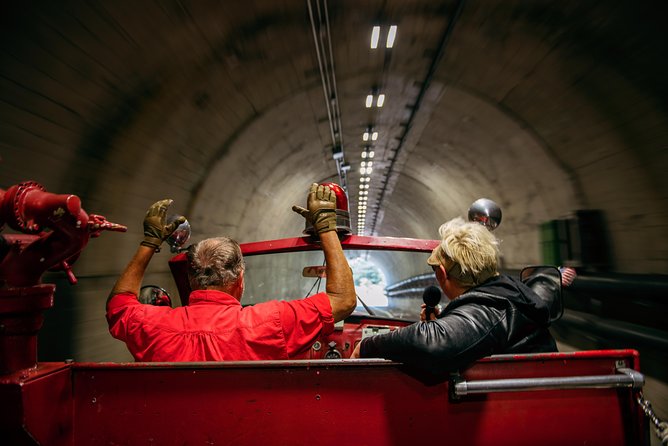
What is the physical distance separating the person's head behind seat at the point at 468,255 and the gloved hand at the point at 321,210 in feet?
2.48

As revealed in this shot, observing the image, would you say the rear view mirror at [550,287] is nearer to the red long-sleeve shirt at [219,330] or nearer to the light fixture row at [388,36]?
the red long-sleeve shirt at [219,330]

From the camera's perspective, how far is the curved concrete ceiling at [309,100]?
379cm

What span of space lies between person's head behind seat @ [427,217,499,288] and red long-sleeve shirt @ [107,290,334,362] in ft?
2.92

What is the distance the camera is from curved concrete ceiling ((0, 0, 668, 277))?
3791mm

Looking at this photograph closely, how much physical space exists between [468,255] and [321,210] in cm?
104

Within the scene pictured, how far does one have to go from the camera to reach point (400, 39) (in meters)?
6.83

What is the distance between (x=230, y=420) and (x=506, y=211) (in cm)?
898

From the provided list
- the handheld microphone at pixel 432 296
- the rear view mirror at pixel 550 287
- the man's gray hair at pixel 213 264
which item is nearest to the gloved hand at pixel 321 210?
the man's gray hair at pixel 213 264

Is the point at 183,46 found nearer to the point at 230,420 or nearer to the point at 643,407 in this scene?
the point at 230,420

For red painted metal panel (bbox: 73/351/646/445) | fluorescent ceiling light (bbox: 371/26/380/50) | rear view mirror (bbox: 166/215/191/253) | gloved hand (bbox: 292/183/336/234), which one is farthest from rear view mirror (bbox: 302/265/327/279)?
fluorescent ceiling light (bbox: 371/26/380/50)

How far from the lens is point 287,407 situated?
1.85 m

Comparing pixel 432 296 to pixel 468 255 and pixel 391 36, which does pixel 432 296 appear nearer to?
pixel 468 255

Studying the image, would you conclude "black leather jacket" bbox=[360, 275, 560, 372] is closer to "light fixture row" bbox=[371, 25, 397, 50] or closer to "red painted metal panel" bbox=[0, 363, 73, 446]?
"red painted metal panel" bbox=[0, 363, 73, 446]

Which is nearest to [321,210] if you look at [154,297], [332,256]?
[332,256]
